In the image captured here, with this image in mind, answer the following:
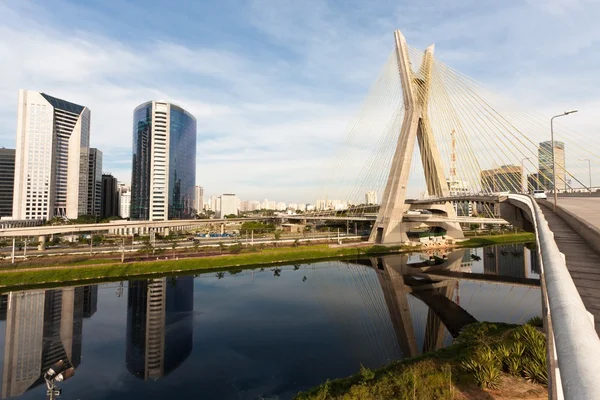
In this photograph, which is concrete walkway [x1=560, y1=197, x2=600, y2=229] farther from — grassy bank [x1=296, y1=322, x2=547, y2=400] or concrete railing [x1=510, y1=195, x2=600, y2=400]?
concrete railing [x1=510, y1=195, x2=600, y2=400]

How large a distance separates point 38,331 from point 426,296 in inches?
844

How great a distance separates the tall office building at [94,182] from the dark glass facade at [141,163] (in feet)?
65.4

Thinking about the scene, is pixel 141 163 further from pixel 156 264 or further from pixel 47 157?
pixel 156 264

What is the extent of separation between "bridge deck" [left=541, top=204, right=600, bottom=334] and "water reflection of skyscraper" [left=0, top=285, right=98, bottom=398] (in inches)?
595

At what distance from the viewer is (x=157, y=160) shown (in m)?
64.2

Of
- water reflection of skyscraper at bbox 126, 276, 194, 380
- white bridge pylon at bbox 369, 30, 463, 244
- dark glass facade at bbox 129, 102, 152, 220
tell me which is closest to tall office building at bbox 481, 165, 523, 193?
white bridge pylon at bbox 369, 30, 463, 244

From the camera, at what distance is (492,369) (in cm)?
838

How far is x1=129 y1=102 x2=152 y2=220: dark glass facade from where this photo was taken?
6512 centimetres

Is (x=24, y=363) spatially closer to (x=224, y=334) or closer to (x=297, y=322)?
(x=224, y=334)

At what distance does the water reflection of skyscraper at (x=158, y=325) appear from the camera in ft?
40.9

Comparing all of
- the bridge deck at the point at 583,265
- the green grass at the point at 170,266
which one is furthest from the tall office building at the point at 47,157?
the bridge deck at the point at 583,265

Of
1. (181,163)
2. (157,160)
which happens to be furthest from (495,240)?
(181,163)

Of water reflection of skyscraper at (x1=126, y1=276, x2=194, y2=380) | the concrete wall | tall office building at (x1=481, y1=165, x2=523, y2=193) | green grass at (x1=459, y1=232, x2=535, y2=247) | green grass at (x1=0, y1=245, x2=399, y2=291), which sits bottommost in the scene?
water reflection of skyscraper at (x1=126, y1=276, x2=194, y2=380)

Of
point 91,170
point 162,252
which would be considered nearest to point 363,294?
point 162,252
